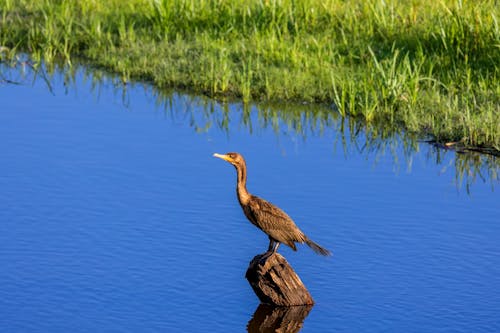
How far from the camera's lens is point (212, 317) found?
9.65 m

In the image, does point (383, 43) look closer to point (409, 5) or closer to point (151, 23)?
point (409, 5)

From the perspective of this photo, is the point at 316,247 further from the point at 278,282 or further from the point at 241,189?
the point at 241,189

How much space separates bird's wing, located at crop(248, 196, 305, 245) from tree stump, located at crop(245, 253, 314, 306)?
17 cm

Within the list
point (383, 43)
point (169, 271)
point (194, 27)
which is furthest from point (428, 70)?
point (169, 271)

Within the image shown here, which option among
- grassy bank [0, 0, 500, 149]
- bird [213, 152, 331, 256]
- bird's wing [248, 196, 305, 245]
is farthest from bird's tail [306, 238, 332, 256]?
grassy bank [0, 0, 500, 149]

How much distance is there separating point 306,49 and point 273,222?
6.67m

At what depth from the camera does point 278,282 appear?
9969mm

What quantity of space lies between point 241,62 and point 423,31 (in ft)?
7.61

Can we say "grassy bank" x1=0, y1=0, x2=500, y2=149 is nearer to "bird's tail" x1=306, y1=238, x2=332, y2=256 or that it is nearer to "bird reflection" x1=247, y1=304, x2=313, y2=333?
"bird's tail" x1=306, y1=238, x2=332, y2=256

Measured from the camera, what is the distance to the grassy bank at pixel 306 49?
14.7m

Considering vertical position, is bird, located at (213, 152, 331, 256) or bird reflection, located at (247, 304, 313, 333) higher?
bird, located at (213, 152, 331, 256)

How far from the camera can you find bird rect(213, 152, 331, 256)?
10016mm

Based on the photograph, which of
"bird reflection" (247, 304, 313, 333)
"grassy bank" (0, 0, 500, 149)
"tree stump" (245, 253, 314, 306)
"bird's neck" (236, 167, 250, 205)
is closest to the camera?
"bird reflection" (247, 304, 313, 333)

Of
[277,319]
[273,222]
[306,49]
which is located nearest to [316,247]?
[273,222]
